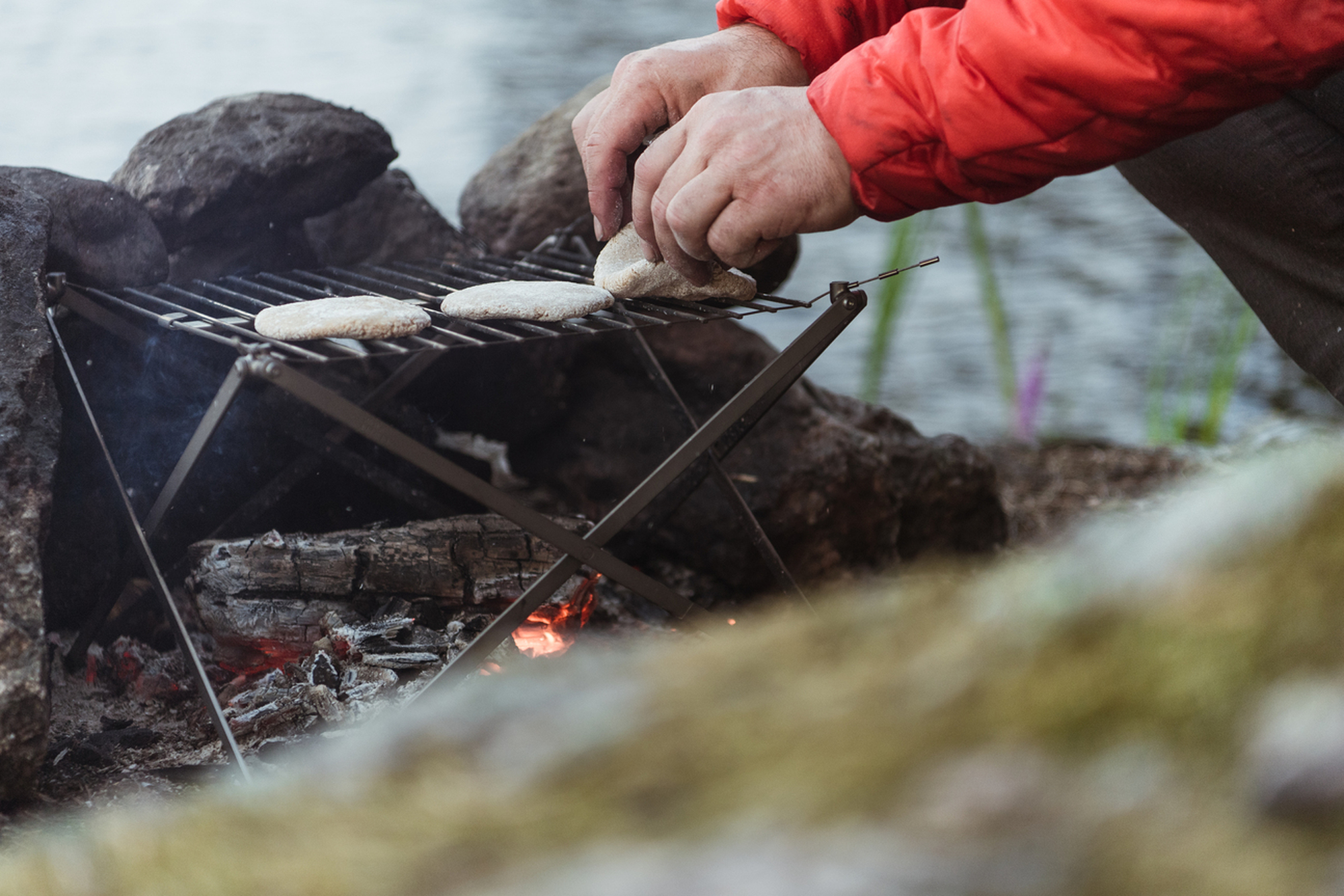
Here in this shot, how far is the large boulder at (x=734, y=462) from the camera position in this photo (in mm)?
2531

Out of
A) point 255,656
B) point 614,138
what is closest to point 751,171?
point 614,138

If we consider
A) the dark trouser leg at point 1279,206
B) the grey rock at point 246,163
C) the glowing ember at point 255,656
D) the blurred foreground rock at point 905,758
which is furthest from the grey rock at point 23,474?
the dark trouser leg at point 1279,206

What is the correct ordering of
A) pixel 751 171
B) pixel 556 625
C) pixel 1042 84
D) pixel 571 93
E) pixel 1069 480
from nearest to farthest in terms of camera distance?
pixel 1042 84
pixel 751 171
pixel 556 625
pixel 1069 480
pixel 571 93

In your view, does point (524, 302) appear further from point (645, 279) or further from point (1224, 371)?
point (1224, 371)

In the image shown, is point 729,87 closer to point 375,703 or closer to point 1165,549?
point 375,703

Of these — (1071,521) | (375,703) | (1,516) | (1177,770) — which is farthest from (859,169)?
(1071,521)

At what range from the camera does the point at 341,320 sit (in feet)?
4.65

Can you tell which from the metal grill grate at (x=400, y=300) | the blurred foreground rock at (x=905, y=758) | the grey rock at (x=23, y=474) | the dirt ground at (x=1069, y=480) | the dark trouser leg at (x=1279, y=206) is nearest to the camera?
the blurred foreground rock at (x=905, y=758)

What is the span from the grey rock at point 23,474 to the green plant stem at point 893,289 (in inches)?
89.5

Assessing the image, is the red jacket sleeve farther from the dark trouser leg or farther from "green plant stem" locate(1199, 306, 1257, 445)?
"green plant stem" locate(1199, 306, 1257, 445)

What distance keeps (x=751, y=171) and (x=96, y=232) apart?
1415 mm

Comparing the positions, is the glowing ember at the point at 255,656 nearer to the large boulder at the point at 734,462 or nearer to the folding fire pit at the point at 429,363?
the folding fire pit at the point at 429,363

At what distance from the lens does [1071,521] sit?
310 cm

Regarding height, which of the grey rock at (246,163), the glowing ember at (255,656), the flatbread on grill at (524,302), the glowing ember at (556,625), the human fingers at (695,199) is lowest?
the glowing ember at (556,625)
